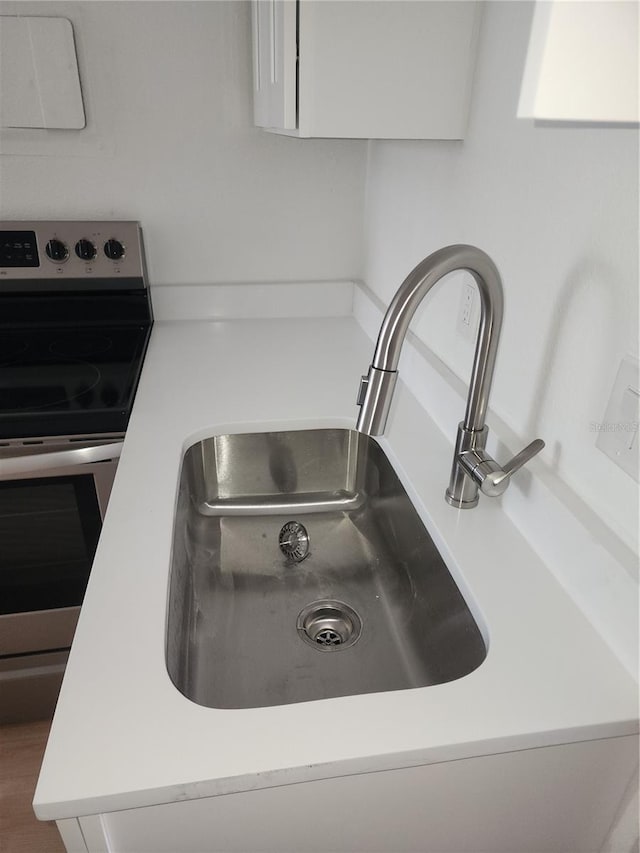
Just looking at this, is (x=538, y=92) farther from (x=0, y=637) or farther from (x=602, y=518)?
(x=0, y=637)

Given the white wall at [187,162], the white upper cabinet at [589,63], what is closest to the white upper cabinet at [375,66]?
the white upper cabinet at [589,63]

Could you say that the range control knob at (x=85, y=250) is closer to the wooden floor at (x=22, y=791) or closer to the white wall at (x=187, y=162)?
the white wall at (x=187, y=162)

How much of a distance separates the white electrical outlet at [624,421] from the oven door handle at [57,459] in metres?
0.88

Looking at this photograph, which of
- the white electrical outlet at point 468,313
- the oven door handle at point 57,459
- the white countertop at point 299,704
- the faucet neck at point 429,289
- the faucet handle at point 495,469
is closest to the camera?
Answer: the white countertop at point 299,704

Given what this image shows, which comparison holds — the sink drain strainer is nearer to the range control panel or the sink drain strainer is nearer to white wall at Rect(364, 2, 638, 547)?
white wall at Rect(364, 2, 638, 547)

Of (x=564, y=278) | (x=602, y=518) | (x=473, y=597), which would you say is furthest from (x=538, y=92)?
(x=473, y=597)

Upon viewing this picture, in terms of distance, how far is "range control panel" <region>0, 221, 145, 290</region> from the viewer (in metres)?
1.48

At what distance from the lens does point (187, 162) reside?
1551 millimetres

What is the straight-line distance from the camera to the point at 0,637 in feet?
4.39

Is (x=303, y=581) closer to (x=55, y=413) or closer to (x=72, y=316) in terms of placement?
(x=55, y=413)

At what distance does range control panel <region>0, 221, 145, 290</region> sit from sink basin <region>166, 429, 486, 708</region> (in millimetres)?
673

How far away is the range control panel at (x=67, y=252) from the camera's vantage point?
1.48 metres

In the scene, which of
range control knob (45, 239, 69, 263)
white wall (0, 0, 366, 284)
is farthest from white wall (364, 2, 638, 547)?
range control knob (45, 239, 69, 263)

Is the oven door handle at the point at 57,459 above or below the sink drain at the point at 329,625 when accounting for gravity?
above
